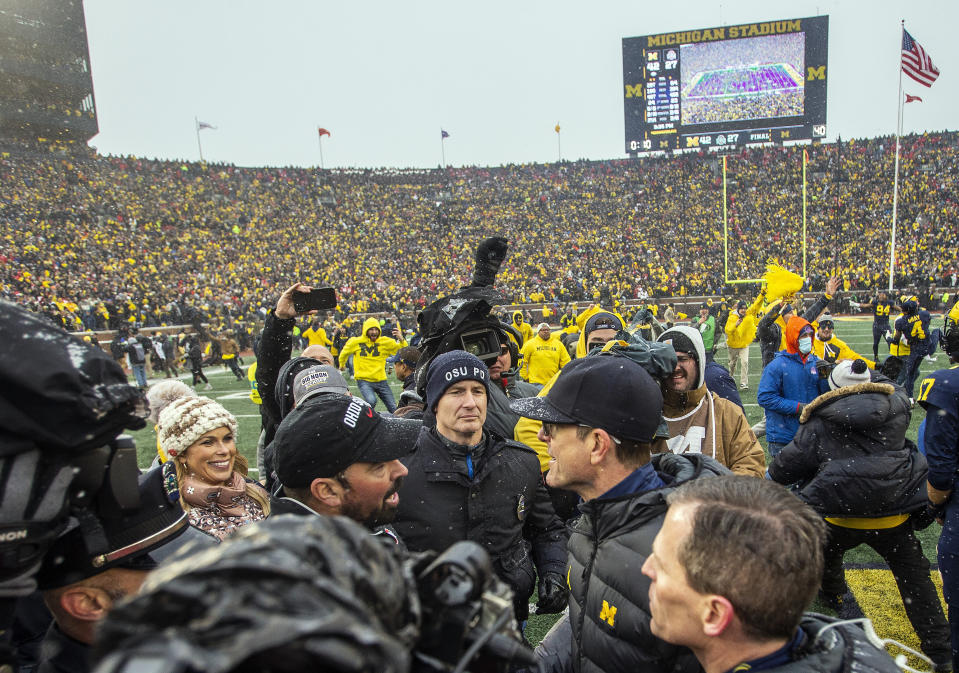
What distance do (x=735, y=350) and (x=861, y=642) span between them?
12355 mm

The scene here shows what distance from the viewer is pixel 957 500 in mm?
2859

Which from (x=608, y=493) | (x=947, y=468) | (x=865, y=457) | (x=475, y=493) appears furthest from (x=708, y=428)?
(x=608, y=493)

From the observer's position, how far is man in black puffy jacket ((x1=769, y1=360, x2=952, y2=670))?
3264 millimetres

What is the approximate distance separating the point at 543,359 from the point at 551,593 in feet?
16.0

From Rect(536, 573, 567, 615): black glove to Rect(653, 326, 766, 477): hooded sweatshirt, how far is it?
101 cm

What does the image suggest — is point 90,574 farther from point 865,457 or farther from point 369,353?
point 369,353

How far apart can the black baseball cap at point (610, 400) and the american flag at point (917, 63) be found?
85.1ft

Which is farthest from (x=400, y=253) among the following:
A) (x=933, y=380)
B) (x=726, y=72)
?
(x=933, y=380)

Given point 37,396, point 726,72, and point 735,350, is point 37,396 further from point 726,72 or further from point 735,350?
point 726,72

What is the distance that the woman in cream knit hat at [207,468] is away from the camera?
2.84 metres

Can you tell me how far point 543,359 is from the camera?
756 centimetres

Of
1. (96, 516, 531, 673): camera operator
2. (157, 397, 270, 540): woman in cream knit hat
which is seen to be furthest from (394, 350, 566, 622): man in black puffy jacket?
(96, 516, 531, 673): camera operator

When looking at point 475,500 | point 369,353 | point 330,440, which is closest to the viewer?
point 330,440

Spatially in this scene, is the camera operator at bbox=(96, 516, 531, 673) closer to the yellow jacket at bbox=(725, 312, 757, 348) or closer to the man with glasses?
the man with glasses
